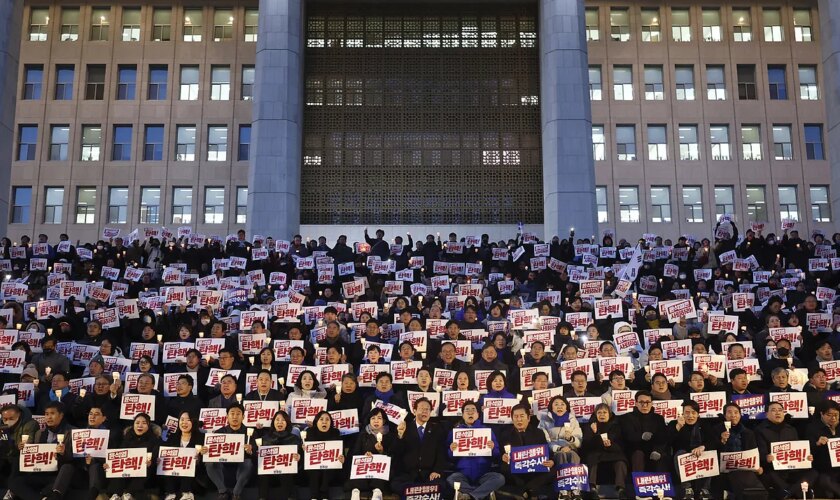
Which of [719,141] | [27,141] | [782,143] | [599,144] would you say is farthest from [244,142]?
[782,143]

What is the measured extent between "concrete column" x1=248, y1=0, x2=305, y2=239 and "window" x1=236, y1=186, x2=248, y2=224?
517cm

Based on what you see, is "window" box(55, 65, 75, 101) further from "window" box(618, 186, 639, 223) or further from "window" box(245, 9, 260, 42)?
"window" box(618, 186, 639, 223)

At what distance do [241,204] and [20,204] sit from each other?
942cm

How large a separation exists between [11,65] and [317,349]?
69.2 feet


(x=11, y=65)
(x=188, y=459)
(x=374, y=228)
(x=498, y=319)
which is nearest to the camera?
(x=188, y=459)

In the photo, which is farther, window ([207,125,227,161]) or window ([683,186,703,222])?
window ([207,125,227,161])

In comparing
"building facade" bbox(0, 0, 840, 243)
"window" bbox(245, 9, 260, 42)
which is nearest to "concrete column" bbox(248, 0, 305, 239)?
"building facade" bbox(0, 0, 840, 243)

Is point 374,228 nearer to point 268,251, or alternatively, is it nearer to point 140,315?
point 268,251

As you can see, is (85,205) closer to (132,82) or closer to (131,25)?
(132,82)

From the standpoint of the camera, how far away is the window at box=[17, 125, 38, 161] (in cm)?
3628

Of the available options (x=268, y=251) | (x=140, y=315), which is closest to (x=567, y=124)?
(x=268, y=251)

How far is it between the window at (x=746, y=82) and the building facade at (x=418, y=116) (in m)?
0.09

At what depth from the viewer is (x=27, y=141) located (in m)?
36.5

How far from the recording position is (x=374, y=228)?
3309cm
